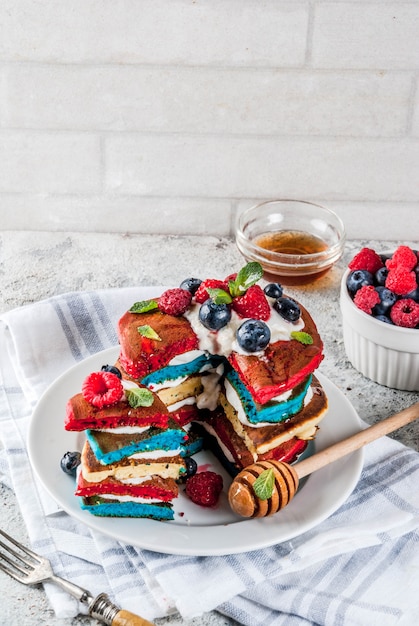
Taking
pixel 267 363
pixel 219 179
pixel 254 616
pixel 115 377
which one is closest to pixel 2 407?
pixel 115 377

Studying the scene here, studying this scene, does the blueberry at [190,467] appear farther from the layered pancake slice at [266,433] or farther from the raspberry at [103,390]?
the raspberry at [103,390]

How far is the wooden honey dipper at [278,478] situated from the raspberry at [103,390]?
1.15 feet

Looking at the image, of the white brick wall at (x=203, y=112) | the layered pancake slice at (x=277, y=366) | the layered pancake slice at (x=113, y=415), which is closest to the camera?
the layered pancake slice at (x=113, y=415)

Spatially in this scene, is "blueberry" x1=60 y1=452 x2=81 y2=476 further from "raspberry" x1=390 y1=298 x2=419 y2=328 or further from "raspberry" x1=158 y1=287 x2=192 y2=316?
"raspberry" x1=390 y1=298 x2=419 y2=328

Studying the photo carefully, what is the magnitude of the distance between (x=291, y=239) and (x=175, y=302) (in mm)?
1032

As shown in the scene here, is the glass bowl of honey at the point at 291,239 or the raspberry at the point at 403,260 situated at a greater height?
the raspberry at the point at 403,260

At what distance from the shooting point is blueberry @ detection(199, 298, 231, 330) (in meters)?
2.20

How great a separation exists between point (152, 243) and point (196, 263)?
21cm

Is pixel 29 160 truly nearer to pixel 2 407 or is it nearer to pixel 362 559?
pixel 2 407

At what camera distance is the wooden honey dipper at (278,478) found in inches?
79.3

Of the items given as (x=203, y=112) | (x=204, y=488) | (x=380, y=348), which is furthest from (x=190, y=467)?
(x=203, y=112)

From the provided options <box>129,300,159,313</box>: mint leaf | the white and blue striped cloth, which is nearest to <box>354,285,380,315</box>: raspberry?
the white and blue striped cloth

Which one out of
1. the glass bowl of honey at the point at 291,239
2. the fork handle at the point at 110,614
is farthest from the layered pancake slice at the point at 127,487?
the glass bowl of honey at the point at 291,239

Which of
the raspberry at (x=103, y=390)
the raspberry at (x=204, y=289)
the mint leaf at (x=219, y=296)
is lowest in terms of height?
A: the raspberry at (x=103, y=390)
